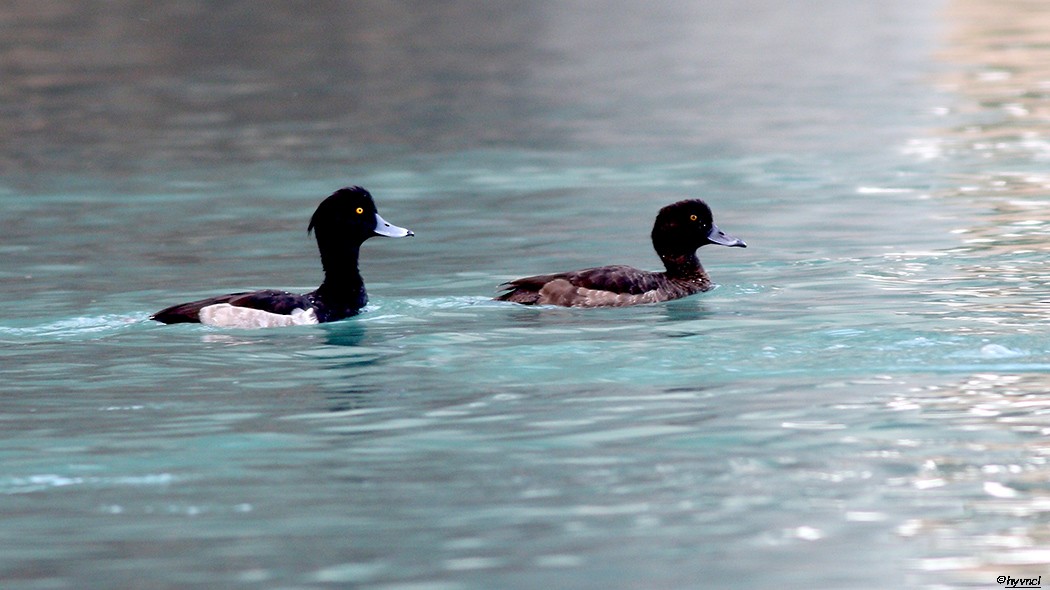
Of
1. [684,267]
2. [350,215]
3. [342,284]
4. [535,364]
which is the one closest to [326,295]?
[342,284]

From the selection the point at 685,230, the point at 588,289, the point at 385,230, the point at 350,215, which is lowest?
the point at 588,289

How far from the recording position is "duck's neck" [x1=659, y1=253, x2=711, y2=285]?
16.5m

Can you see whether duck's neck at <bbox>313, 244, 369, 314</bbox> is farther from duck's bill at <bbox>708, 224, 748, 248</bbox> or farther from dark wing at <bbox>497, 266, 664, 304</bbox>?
duck's bill at <bbox>708, 224, 748, 248</bbox>

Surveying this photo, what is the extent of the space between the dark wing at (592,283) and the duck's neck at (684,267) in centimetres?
76

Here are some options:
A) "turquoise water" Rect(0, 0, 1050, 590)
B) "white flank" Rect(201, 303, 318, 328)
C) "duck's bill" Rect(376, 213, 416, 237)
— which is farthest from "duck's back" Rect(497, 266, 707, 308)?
"white flank" Rect(201, 303, 318, 328)

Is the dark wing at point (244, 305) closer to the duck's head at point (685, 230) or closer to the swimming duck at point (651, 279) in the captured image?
the swimming duck at point (651, 279)

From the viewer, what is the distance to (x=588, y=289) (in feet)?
50.5

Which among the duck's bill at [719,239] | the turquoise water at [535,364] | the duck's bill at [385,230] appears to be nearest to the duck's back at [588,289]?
the turquoise water at [535,364]

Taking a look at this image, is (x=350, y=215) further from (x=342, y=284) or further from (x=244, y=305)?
(x=244, y=305)

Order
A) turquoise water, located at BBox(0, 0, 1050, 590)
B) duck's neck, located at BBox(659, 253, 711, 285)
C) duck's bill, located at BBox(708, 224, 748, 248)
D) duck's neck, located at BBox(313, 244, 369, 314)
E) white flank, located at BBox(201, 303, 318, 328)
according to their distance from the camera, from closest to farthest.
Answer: turquoise water, located at BBox(0, 0, 1050, 590)
white flank, located at BBox(201, 303, 318, 328)
duck's neck, located at BBox(313, 244, 369, 314)
duck's neck, located at BBox(659, 253, 711, 285)
duck's bill, located at BBox(708, 224, 748, 248)

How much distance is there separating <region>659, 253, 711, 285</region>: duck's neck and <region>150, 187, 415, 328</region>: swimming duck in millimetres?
2441

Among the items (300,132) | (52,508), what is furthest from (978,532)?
(300,132)

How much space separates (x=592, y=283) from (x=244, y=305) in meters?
2.87

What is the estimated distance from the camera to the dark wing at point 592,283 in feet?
50.6
